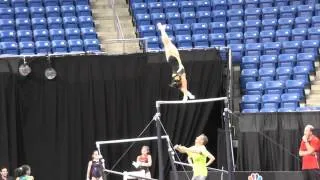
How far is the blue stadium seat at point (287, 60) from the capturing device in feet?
64.5

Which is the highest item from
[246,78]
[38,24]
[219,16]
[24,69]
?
[219,16]

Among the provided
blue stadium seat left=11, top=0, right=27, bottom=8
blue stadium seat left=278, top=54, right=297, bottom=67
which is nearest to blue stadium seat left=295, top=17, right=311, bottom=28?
blue stadium seat left=278, top=54, right=297, bottom=67

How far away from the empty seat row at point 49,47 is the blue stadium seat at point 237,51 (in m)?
3.62

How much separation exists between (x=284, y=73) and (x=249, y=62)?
0.98 meters

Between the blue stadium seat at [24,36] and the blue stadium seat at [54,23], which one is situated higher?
the blue stadium seat at [54,23]

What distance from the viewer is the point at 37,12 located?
843 inches

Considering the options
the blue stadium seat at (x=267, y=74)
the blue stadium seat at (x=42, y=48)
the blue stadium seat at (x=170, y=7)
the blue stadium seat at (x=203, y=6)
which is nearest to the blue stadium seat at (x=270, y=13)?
the blue stadium seat at (x=203, y=6)

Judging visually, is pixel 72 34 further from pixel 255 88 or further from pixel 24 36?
pixel 255 88

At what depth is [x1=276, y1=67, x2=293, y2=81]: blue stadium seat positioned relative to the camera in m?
19.2

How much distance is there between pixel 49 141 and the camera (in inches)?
691

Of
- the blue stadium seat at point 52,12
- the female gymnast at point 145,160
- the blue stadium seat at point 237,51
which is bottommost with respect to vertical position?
the female gymnast at point 145,160

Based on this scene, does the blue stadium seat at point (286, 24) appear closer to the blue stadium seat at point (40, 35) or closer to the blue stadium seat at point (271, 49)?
the blue stadium seat at point (271, 49)

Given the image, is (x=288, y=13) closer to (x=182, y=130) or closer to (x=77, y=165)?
(x=182, y=130)

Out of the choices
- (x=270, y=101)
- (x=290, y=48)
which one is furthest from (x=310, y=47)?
(x=270, y=101)
